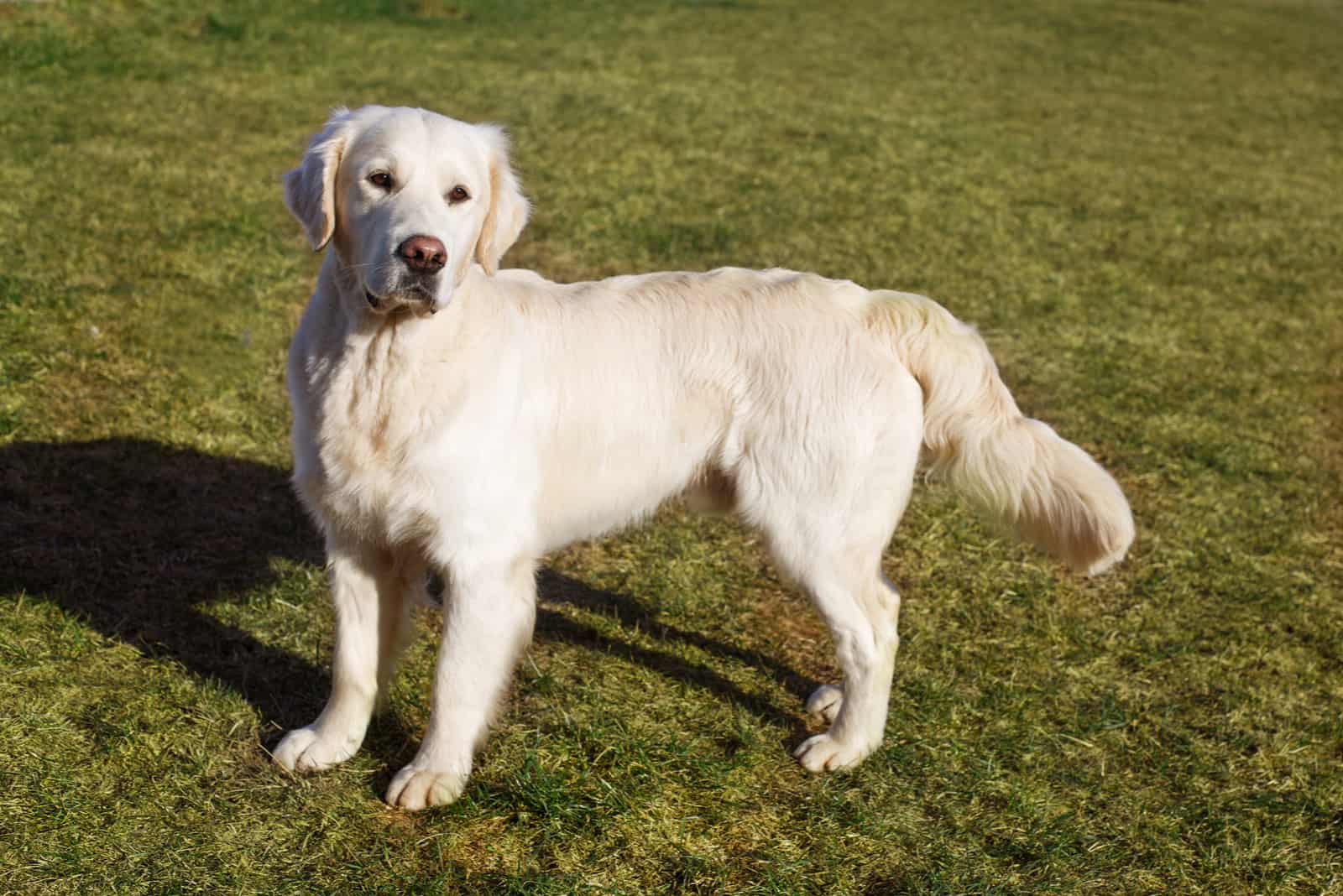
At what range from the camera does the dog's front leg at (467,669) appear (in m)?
3.06

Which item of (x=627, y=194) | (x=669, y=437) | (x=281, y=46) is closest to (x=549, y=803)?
(x=669, y=437)

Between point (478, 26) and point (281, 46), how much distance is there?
99.5 inches

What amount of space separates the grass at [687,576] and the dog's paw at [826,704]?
9 cm

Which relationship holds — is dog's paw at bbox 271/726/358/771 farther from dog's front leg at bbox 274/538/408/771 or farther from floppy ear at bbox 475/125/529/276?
floppy ear at bbox 475/125/529/276

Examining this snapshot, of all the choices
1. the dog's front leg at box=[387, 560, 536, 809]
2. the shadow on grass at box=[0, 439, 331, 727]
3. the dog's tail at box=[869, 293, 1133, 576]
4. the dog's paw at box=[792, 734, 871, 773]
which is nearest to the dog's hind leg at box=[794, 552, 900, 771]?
the dog's paw at box=[792, 734, 871, 773]

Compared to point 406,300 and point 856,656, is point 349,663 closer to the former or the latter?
point 406,300

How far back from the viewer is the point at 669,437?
10.6ft

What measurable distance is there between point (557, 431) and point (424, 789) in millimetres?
943

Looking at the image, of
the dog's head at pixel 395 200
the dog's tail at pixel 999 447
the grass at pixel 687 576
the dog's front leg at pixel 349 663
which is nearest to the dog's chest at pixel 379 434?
the dog's head at pixel 395 200

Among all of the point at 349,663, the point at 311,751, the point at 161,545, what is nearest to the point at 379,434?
the point at 349,663

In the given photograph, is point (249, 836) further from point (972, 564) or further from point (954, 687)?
point (972, 564)

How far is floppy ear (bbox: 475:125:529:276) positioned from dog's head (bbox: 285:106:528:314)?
0.11 ft

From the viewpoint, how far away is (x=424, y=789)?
3.12 meters

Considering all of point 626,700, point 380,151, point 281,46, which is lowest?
point 626,700
